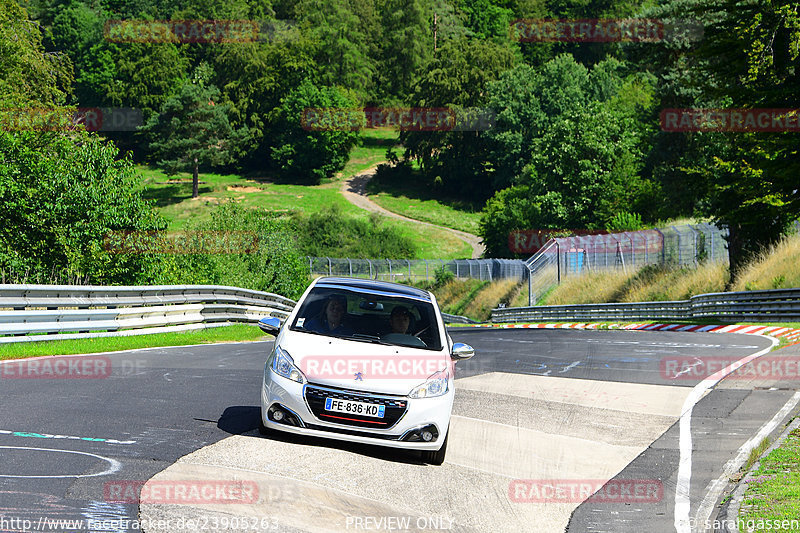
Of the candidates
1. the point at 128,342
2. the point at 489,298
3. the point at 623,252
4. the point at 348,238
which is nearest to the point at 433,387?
the point at 128,342

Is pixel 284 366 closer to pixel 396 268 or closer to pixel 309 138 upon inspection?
pixel 396 268

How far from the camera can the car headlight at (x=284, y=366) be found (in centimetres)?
795

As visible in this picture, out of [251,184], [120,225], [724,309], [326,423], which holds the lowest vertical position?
[251,184]

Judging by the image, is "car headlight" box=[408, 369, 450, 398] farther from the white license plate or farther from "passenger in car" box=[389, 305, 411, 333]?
"passenger in car" box=[389, 305, 411, 333]

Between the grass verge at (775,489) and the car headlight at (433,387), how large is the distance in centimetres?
270

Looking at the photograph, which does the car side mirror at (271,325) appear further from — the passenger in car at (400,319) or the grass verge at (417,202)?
the grass verge at (417,202)

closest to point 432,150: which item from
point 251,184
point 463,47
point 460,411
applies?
point 463,47

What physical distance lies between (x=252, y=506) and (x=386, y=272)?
5932 cm

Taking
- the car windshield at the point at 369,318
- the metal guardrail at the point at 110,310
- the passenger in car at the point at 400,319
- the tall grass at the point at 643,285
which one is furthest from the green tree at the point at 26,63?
the passenger in car at the point at 400,319

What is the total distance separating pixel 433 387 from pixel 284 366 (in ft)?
4.50

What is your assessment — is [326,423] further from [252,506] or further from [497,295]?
[497,295]

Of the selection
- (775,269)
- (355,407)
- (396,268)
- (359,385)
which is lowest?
(396,268)

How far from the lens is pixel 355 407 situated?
785cm

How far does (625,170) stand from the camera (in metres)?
67.6
